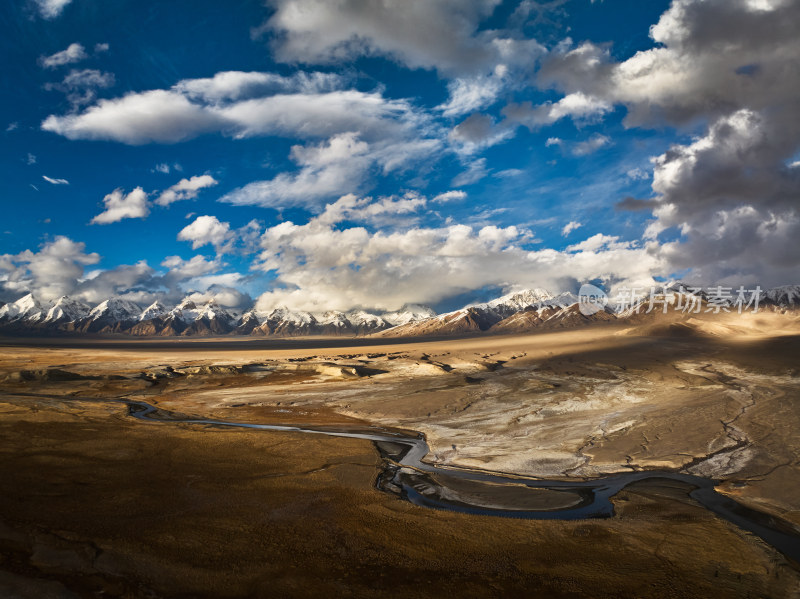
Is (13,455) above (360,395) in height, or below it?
above

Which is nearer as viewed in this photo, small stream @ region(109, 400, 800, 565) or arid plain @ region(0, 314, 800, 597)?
arid plain @ region(0, 314, 800, 597)

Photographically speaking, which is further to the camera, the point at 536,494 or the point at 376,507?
the point at 536,494

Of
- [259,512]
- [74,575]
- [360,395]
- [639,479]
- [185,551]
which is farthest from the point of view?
[360,395]

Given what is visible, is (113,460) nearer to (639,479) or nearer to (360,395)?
(639,479)

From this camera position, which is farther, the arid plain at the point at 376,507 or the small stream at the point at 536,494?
the small stream at the point at 536,494

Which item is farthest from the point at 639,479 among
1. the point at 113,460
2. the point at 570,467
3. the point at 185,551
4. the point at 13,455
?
the point at 13,455

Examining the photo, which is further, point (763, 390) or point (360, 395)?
point (360, 395)

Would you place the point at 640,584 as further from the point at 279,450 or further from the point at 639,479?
the point at 279,450

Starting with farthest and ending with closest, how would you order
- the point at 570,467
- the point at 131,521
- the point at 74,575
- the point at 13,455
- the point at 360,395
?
1. the point at 360,395
2. the point at 570,467
3. the point at 13,455
4. the point at 131,521
5. the point at 74,575

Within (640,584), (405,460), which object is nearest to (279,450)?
(405,460)

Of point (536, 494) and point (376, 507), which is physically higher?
point (376, 507)
